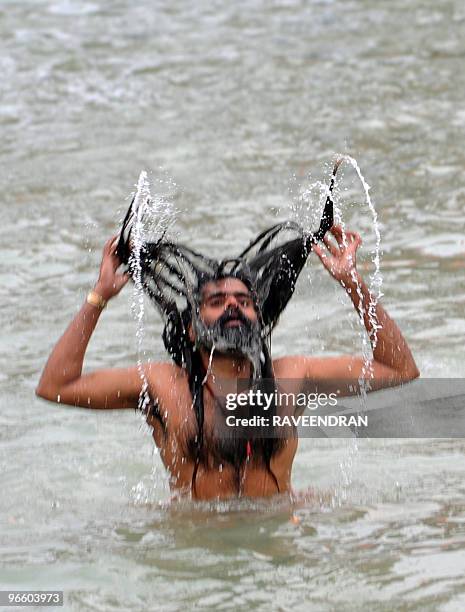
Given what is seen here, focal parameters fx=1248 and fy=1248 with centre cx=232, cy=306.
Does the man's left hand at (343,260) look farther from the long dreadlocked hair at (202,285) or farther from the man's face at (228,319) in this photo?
the man's face at (228,319)

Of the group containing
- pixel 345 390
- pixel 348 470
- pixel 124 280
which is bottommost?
pixel 348 470

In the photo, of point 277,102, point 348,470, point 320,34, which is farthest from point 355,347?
point 320,34

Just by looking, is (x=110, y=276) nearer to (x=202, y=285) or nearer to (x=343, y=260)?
(x=202, y=285)

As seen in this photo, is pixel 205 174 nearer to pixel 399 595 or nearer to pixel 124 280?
pixel 124 280

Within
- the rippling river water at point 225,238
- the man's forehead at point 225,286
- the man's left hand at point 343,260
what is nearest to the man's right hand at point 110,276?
the man's forehead at point 225,286

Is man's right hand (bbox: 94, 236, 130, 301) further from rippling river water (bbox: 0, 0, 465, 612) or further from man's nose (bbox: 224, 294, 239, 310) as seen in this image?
rippling river water (bbox: 0, 0, 465, 612)

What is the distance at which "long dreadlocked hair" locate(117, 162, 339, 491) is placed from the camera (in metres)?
5.33

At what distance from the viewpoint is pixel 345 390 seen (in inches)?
218

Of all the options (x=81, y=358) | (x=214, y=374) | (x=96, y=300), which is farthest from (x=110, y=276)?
(x=214, y=374)

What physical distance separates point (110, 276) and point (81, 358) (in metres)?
0.36

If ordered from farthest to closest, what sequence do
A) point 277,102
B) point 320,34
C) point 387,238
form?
point 320,34 < point 277,102 < point 387,238

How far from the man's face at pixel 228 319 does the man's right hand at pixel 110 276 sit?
368 mm

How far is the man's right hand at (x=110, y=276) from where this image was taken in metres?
5.16

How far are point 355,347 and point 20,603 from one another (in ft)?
11.8
